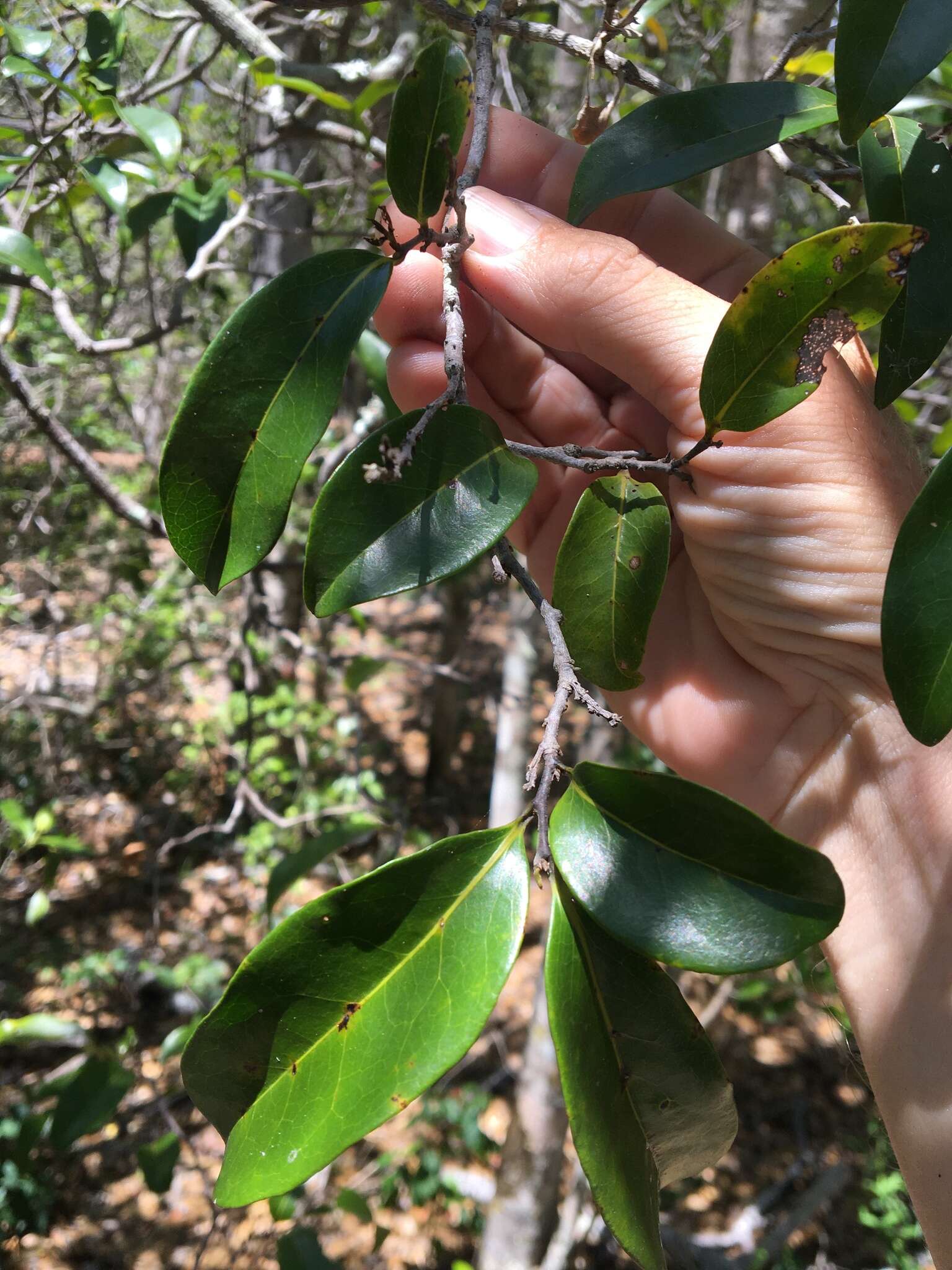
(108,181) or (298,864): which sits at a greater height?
(108,181)

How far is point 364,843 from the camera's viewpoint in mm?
2744

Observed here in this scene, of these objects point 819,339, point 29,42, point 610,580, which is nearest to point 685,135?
point 819,339

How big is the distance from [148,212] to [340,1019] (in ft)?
3.91

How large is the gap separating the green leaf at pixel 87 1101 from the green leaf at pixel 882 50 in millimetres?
1525

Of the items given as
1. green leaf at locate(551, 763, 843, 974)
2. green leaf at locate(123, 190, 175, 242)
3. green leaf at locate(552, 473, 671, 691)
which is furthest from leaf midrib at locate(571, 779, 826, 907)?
green leaf at locate(123, 190, 175, 242)

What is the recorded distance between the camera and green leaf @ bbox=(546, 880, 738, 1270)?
1.45 ft

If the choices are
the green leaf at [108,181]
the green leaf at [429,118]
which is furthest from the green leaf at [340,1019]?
the green leaf at [108,181]

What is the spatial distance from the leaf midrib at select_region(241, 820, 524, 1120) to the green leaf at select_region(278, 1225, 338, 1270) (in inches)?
32.3

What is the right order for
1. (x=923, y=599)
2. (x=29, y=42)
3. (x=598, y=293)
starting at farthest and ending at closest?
(x=29, y=42), (x=598, y=293), (x=923, y=599)

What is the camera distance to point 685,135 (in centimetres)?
62

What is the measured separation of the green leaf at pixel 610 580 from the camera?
0.57 metres

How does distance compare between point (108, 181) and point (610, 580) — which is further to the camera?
point (108, 181)

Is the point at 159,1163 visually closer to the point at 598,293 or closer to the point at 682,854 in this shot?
the point at 682,854

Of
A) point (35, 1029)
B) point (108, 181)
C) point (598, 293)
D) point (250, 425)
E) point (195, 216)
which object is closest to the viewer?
point (250, 425)
